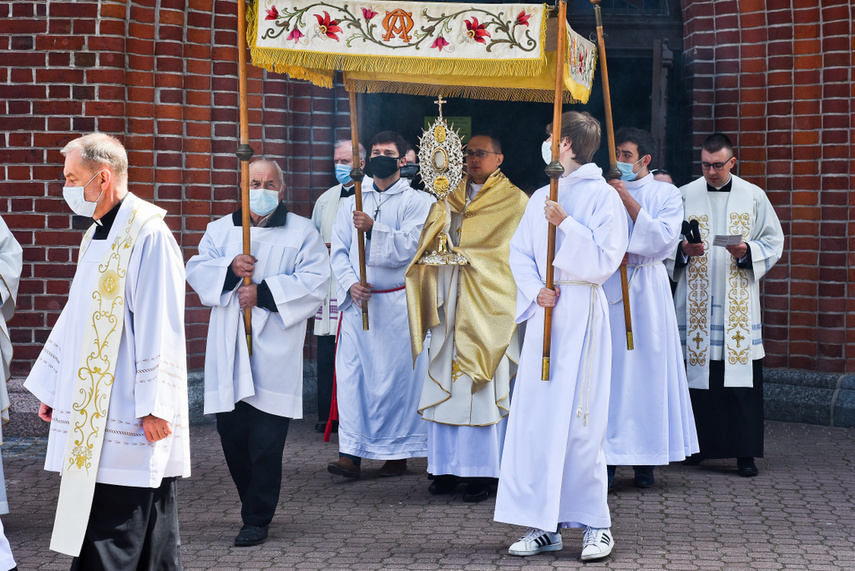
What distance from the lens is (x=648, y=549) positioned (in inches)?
201

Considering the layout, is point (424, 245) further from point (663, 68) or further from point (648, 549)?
point (663, 68)

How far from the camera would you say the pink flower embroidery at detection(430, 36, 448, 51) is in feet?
18.0

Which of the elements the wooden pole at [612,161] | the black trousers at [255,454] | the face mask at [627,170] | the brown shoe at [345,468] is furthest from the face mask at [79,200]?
the face mask at [627,170]

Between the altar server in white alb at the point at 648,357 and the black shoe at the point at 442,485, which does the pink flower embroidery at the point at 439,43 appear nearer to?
the altar server in white alb at the point at 648,357

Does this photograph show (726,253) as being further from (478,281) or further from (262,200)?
(262,200)

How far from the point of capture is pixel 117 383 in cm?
398

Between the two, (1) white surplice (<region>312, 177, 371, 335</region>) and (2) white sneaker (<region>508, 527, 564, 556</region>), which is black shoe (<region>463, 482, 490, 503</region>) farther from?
(1) white surplice (<region>312, 177, 371, 335</region>)

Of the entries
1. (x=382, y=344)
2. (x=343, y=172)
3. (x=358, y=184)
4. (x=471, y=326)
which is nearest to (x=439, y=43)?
(x=358, y=184)

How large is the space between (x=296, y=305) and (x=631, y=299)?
2123 mm

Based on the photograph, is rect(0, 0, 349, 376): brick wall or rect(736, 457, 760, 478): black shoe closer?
rect(736, 457, 760, 478): black shoe

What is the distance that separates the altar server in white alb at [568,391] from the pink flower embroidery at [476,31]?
2.89 ft

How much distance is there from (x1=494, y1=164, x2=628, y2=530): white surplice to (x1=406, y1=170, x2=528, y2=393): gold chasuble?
105cm

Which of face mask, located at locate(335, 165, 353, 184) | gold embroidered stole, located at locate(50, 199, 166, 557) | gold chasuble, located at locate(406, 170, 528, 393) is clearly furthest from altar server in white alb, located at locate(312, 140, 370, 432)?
gold embroidered stole, located at locate(50, 199, 166, 557)

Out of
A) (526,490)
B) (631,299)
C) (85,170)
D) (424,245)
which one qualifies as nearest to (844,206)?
(631,299)
